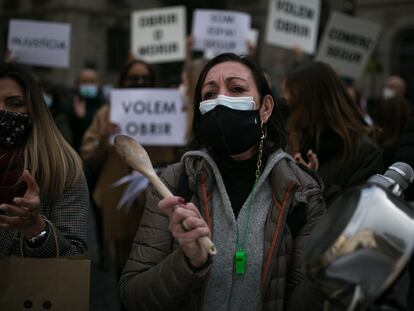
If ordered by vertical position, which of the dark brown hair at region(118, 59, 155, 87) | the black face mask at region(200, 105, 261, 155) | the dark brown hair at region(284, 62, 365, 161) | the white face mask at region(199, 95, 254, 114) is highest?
the white face mask at region(199, 95, 254, 114)

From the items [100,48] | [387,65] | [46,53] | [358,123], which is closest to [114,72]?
[100,48]

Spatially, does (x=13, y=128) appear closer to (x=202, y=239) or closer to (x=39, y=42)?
→ (x=202, y=239)

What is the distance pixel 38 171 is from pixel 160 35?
17.0 ft

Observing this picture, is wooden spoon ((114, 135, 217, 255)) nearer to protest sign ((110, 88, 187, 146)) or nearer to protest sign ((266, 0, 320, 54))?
protest sign ((110, 88, 187, 146))

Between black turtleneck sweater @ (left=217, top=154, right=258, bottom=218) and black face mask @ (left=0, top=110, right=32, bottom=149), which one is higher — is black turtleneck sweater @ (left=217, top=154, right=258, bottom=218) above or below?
below

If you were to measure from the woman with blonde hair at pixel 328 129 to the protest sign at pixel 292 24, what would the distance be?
12.2ft

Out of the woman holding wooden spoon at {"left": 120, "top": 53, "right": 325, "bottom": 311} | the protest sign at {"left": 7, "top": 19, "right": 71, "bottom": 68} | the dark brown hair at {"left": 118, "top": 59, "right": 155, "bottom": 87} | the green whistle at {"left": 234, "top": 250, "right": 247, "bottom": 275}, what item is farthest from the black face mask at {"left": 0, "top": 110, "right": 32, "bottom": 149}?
the protest sign at {"left": 7, "top": 19, "right": 71, "bottom": 68}

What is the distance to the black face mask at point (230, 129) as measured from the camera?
7.22 feet

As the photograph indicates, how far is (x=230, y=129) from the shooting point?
219 centimetres

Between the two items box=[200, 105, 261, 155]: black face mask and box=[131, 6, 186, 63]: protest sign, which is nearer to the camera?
box=[200, 105, 261, 155]: black face mask

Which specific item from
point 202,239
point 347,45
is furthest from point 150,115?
point 202,239

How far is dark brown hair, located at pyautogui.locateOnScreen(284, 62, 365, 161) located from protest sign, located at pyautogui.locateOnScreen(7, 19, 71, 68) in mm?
3800

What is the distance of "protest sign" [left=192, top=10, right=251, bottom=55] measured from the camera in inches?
288

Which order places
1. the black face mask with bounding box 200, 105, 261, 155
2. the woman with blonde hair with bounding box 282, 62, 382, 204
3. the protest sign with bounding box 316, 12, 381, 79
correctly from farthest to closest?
the protest sign with bounding box 316, 12, 381, 79
the woman with blonde hair with bounding box 282, 62, 382, 204
the black face mask with bounding box 200, 105, 261, 155
